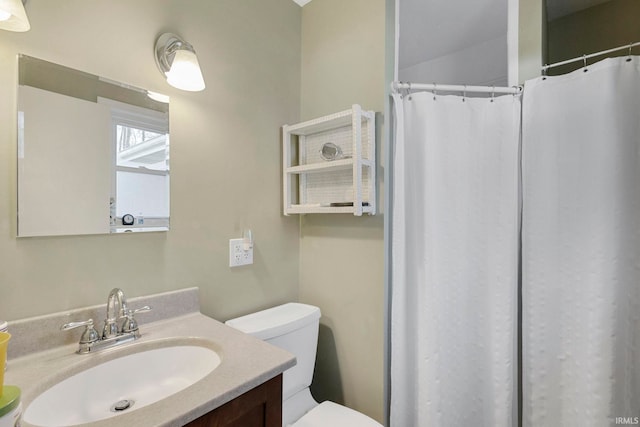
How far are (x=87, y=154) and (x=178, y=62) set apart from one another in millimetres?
454

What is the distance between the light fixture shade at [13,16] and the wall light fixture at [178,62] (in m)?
0.39

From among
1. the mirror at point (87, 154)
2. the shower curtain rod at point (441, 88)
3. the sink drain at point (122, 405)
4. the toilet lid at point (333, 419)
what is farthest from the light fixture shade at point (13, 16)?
the toilet lid at point (333, 419)

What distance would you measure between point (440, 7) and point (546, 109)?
114 centimetres

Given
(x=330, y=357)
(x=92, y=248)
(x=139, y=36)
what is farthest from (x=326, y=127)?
(x=330, y=357)

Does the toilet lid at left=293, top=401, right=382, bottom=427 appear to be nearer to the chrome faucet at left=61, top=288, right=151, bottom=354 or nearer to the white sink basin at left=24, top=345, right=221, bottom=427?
the white sink basin at left=24, top=345, right=221, bottom=427

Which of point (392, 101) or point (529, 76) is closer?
point (529, 76)

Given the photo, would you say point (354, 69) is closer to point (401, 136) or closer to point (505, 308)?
point (401, 136)

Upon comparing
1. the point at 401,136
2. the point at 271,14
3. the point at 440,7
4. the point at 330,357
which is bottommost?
the point at 330,357

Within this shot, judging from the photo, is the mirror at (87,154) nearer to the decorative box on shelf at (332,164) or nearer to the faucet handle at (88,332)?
the faucet handle at (88,332)

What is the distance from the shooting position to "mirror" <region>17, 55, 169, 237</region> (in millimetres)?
899

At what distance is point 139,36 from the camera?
112cm

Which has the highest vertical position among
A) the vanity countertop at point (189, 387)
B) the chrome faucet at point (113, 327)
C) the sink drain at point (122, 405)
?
the chrome faucet at point (113, 327)

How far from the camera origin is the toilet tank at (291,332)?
1245 millimetres

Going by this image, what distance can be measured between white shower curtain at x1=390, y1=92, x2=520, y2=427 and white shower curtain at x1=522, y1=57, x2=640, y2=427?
8 centimetres
